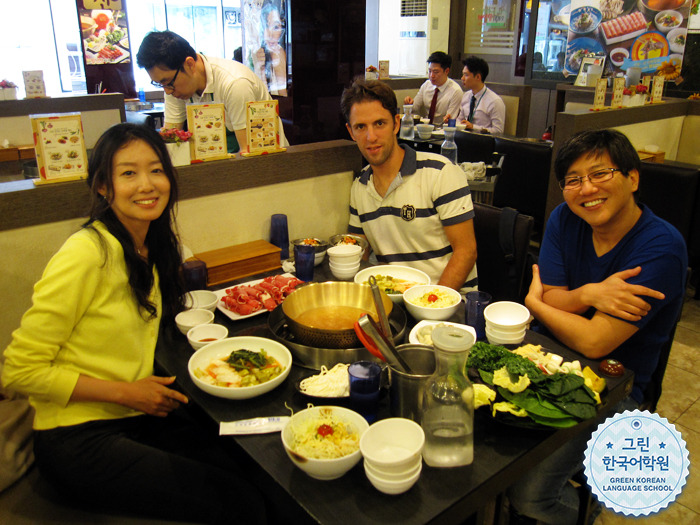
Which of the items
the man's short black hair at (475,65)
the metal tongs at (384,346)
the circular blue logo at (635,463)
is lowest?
the circular blue logo at (635,463)

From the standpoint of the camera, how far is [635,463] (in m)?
1.55

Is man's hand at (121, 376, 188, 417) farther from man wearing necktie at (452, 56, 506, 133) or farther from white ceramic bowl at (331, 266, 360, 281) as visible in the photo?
man wearing necktie at (452, 56, 506, 133)

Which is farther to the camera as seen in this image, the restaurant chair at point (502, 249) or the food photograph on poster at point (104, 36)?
the food photograph on poster at point (104, 36)

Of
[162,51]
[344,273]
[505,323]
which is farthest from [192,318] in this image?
[162,51]

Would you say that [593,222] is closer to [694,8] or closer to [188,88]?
[188,88]

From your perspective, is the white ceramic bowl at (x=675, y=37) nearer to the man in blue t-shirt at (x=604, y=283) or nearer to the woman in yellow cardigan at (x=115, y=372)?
the man in blue t-shirt at (x=604, y=283)

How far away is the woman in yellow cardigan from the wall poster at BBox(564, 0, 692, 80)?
20.5 feet

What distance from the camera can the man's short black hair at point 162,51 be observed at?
2844 millimetres

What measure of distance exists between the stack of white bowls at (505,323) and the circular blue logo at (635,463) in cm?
34

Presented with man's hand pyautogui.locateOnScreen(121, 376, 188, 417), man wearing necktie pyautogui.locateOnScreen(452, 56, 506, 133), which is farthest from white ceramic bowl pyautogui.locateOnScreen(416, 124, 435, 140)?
man's hand pyautogui.locateOnScreen(121, 376, 188, 417)

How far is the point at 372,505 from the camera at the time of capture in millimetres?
1027

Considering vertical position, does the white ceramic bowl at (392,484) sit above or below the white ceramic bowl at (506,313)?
below

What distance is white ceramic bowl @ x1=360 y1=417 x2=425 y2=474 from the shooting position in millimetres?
1090

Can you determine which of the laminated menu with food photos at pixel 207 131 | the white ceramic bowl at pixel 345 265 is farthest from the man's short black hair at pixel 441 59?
the white ceramic bowl at pixel 345 265
